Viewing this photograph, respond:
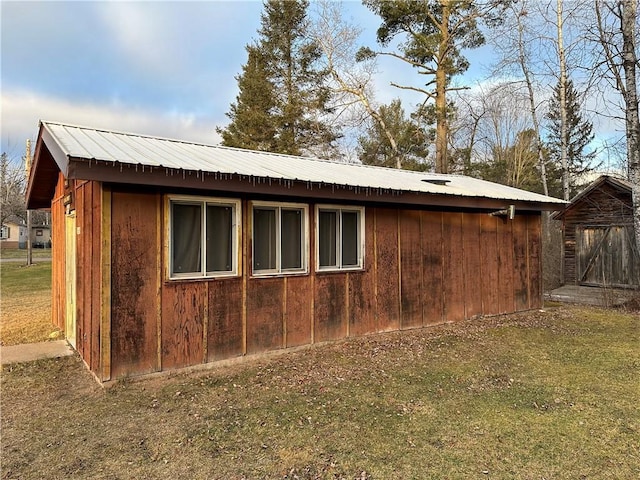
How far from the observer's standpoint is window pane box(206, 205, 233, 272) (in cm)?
469

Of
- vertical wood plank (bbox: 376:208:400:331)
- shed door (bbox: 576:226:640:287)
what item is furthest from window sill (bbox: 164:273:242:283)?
shed door (bbox: 576:226:640:287)

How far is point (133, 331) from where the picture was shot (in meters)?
4.16

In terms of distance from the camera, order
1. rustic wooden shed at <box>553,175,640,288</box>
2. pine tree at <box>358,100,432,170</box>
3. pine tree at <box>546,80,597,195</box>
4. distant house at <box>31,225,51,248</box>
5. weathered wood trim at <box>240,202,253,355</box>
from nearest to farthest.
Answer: weathered wood trim at <box>240,202,253,355</box>
rustic wooden shed at <box>553,175,640,288</box>
pine tree at <box>358,100,432,170</box>
pine tree at <box>546,80,597,195</box>
distant house at <box>31,225,51,248</box>

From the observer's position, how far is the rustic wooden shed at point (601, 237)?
36.8 ft

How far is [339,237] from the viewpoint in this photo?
5812mm

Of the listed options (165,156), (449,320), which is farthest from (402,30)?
(165,156)

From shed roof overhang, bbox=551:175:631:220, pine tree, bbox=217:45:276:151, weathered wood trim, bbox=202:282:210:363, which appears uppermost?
pine tree, bbox=217:45:276:151

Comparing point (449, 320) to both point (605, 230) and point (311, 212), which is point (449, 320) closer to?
point (311, 212)

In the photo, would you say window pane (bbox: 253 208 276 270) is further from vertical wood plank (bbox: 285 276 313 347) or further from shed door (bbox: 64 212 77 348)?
shed door (bbox: 64 212 77 348)

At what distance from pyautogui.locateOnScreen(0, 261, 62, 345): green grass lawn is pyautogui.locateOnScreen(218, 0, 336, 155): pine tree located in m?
10.3

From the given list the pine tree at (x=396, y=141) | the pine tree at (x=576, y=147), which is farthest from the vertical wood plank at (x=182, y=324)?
the pine tree at (x=576, y=147)

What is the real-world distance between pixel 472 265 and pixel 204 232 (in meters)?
5.10

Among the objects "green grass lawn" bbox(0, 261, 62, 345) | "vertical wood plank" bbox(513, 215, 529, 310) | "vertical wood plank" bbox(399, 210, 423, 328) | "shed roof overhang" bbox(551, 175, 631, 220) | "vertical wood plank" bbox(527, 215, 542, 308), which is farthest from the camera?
"shed roof overhang" bbox(551, 175, 631, 220)

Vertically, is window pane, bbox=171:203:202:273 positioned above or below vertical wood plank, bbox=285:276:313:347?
above
